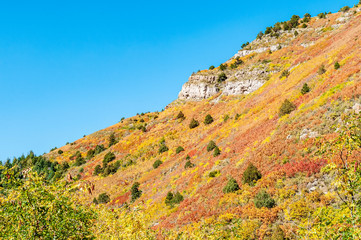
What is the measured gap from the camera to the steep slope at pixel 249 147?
59.5 feet

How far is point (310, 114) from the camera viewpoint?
2506 centimetres

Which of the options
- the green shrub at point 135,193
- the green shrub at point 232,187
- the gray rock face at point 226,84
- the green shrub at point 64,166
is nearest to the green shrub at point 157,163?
the green shrub at point 135,193

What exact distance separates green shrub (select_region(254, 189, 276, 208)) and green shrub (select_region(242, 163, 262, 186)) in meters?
3.04

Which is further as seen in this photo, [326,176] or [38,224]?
[326,176]

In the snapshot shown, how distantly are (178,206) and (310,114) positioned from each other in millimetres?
17267

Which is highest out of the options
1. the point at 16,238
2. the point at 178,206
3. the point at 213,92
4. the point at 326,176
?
the point at 213,92

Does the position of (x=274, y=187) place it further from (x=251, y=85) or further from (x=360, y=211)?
(x=251, y=85)

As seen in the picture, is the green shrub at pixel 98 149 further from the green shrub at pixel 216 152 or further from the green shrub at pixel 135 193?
the green shrub at pixel 216 152

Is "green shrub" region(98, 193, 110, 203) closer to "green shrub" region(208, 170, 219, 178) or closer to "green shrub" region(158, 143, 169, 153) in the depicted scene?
"green shrub" region(158, 143, 169, 153)

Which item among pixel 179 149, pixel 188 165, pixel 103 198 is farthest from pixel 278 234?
pixel 179 149

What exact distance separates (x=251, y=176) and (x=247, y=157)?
16.6 ft

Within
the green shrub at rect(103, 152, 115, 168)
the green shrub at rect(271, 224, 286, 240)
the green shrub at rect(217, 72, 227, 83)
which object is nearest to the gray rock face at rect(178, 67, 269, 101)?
the green shrub at rect(217, 72, 227, 83)

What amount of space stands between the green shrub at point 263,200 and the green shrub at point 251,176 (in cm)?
304

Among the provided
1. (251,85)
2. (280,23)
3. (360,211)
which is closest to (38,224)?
(360,211)
